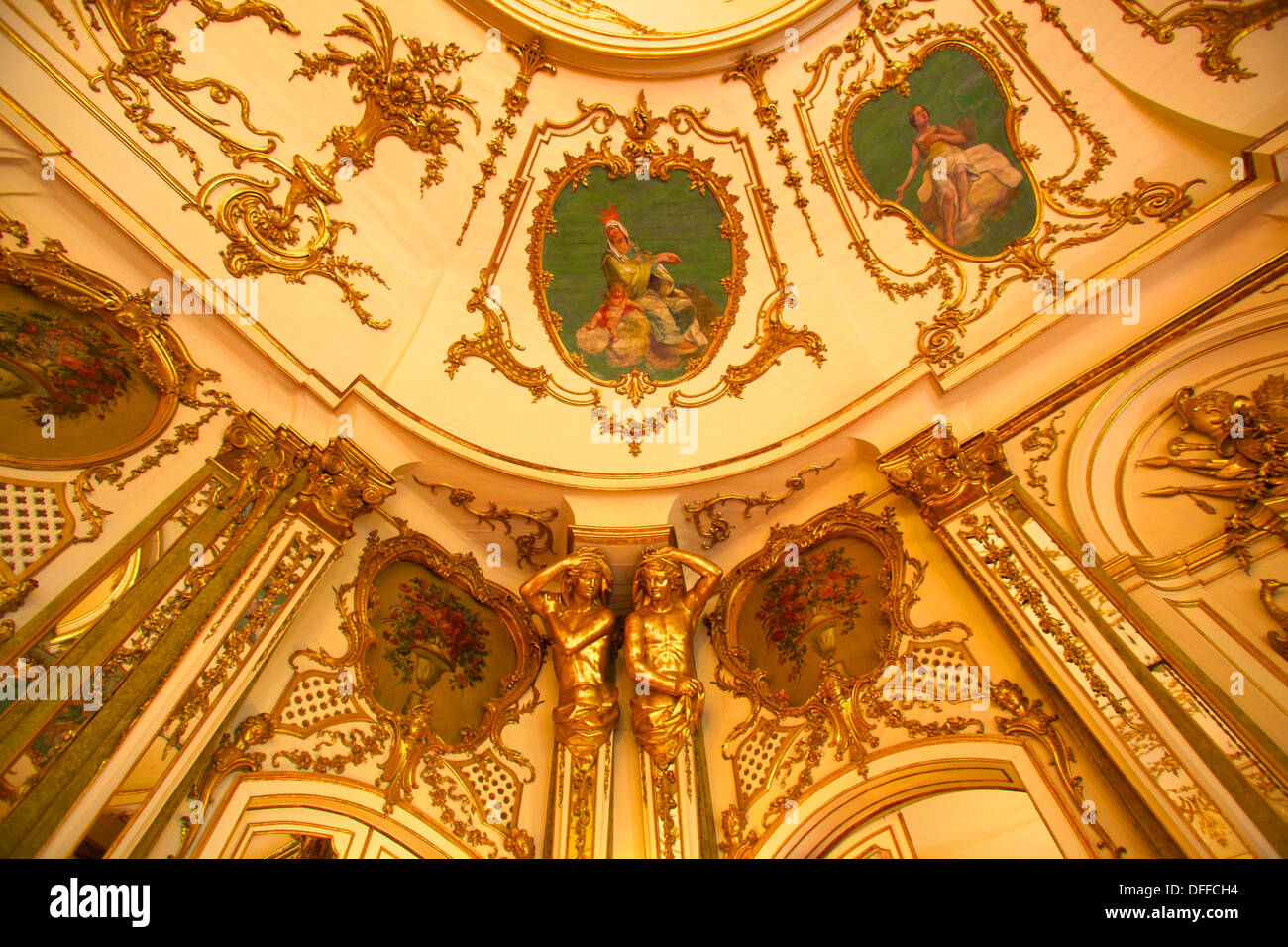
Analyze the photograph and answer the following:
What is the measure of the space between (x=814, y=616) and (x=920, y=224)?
4.59m

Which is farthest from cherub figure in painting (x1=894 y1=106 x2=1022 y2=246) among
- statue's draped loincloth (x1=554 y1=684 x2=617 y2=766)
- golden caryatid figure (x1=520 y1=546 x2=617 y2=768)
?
statue's draped loincloth (x1=554 y1=684 x2=617 y2=766)

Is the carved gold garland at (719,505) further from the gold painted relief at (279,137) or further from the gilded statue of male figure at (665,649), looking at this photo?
the gold painted relief at (279,137)

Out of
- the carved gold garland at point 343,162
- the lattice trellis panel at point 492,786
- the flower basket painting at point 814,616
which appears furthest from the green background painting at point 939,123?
the lattice trellis panel at point 492,786

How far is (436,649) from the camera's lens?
768cm

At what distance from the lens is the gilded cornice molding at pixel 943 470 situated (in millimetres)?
6992

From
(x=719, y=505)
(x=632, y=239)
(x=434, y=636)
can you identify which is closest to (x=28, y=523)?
(x=434, y=636)

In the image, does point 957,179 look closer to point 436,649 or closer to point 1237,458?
point 1237,458

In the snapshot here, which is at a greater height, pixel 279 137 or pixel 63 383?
pixel 279 137

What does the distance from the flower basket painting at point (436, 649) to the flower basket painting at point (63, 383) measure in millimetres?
2647

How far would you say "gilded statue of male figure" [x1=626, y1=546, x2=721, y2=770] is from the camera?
23.6ft

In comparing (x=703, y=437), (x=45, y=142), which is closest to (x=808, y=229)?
(x=703, y=437)

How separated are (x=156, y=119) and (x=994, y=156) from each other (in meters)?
8.29

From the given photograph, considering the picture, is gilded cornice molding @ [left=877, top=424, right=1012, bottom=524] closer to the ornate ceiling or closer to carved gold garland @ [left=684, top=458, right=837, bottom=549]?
the ornate ceiling
